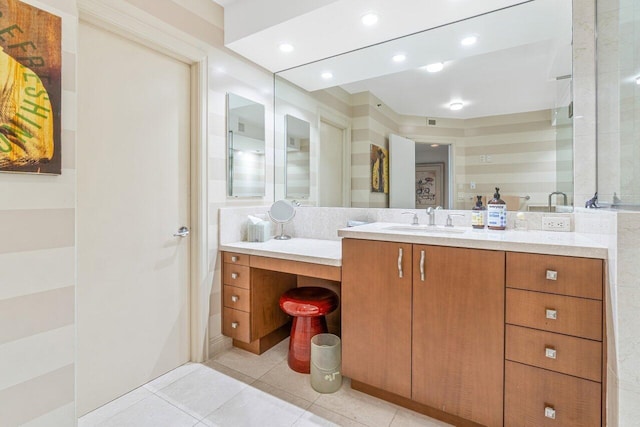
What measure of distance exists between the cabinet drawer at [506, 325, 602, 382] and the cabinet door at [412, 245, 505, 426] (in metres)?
0.06

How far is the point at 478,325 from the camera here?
140 centimetres

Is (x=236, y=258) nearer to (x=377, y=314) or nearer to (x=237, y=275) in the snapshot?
(x=237, y=275)

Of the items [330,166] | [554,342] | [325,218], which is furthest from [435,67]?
[554,342]

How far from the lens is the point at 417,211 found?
216 centimetres

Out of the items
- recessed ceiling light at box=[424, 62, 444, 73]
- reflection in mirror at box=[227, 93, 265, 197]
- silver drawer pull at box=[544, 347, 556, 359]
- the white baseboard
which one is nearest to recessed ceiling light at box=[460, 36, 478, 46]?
recessed ceiling light at box=[424, 62, 444, 73]

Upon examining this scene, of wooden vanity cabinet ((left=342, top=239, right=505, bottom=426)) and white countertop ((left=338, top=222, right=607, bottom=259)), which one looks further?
wooden vanity cabinet ((left=342, top=239, right=505, bottom=426))

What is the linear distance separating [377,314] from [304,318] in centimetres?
59

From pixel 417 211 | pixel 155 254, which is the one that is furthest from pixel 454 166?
pixel 155 254

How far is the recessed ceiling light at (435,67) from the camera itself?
2.10 meters

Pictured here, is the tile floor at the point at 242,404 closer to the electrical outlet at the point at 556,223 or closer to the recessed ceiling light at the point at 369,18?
the electrical outlet at the point at 556,223

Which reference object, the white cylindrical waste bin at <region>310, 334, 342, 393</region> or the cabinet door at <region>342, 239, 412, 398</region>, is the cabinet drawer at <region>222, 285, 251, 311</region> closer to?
the white cylindrical waste bin at <region>310, 334, 342, 393</region>

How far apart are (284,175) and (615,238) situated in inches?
87.3

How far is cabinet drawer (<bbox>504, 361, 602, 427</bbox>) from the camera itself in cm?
120

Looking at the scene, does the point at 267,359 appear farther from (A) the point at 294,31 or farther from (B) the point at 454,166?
(A) the point at 294,31
